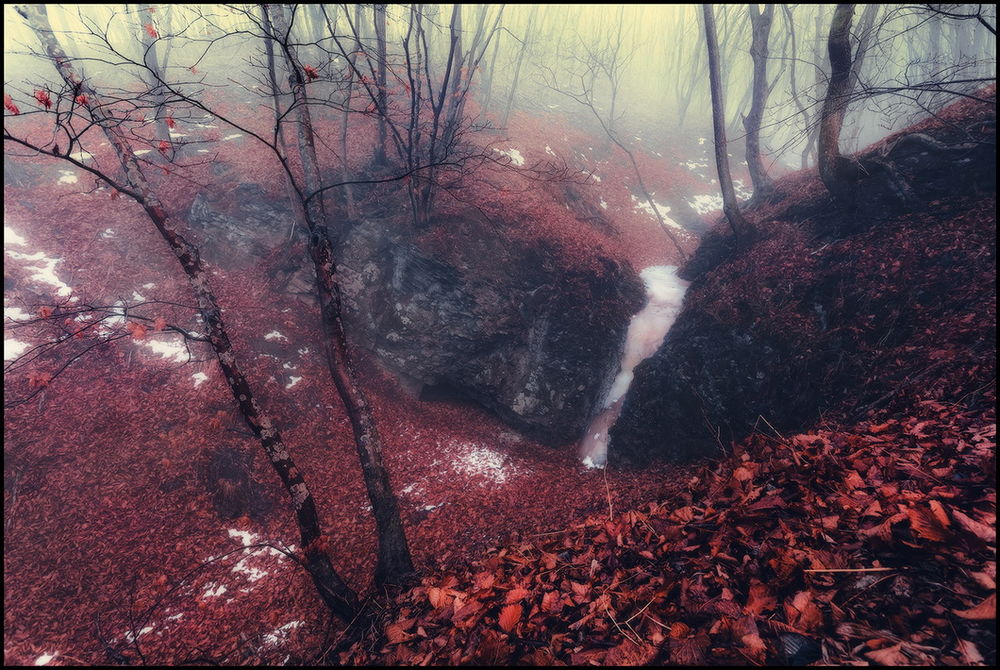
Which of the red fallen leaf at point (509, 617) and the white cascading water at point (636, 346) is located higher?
the red fallen leaf at point (509, 617)

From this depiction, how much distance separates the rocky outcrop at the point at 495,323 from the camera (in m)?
10.3

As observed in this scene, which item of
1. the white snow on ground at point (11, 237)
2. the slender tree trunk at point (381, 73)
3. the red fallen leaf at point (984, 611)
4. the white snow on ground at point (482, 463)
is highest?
the slender tree trunk at point (381, 73)

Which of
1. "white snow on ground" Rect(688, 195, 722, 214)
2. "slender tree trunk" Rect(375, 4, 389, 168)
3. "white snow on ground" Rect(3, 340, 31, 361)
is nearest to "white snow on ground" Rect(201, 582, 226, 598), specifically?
"white snow on ground" Rect(3, 340, 31, 361)

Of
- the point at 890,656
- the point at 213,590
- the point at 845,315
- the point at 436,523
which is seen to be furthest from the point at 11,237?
the point at 845,315

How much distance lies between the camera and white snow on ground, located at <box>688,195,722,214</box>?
2214 cm

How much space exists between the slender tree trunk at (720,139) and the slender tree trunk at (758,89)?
2378mm

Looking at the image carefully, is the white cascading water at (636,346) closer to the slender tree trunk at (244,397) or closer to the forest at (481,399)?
the forest at (481,399)

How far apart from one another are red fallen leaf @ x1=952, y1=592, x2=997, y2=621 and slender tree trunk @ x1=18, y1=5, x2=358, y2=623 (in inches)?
231

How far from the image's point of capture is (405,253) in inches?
435

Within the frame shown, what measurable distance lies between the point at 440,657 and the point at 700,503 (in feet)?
10.0

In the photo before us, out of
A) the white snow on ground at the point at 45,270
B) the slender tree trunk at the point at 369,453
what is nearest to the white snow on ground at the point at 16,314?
the white snow on ground at the point at 45,270

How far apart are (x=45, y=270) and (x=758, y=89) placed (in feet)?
77.7

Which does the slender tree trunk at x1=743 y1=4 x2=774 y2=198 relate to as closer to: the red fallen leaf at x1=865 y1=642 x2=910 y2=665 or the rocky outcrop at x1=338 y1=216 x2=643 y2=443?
the rocky outcrop at x1=338 y1=216 x2=643 y2=443

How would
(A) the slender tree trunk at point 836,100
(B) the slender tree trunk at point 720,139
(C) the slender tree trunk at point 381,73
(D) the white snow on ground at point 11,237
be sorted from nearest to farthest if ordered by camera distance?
(A) the slender tree trunk at point 836,100 < (C) the slender tree trunk at point 381,73 < (D) the white snow on ground at point 11,237 < (B) the slender tree trunk at point 720,139
